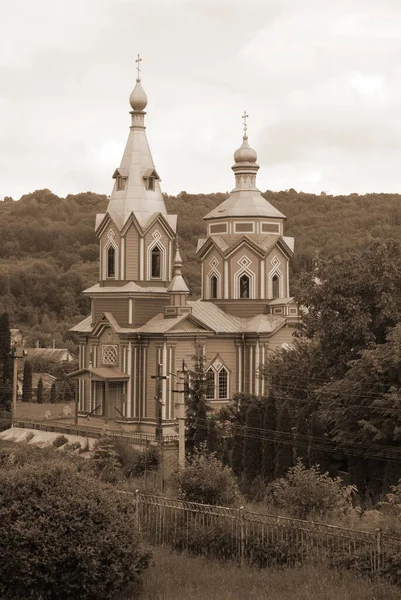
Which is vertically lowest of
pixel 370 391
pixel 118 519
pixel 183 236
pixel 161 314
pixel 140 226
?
pixel 118 519

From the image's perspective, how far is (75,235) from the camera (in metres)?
102

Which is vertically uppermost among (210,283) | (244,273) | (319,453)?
(244,273)

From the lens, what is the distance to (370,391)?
28969mm

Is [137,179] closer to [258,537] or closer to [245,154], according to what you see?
[245,154]

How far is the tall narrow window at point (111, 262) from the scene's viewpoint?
147ft

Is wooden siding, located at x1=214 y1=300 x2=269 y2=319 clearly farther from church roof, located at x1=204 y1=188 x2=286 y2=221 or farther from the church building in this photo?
church roof, located at x1=204 y1=188 x2=286 y2=221

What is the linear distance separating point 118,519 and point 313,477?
420 cm

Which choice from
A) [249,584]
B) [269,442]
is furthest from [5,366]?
[249,584]

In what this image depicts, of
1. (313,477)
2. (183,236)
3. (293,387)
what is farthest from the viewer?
(183,236)

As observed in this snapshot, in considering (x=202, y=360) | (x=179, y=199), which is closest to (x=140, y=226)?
(x=202, y=360)

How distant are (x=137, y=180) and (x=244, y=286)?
5.84 m

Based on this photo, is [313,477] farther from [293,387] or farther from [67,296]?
[67,296]

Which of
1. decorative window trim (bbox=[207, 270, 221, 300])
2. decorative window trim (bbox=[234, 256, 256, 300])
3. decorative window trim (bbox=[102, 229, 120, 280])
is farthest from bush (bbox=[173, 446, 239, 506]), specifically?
decorative window trim (bbox=[207, 270, 221, 300])

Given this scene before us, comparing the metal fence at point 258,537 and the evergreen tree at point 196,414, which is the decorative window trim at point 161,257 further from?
the metal fence at point 258,537
